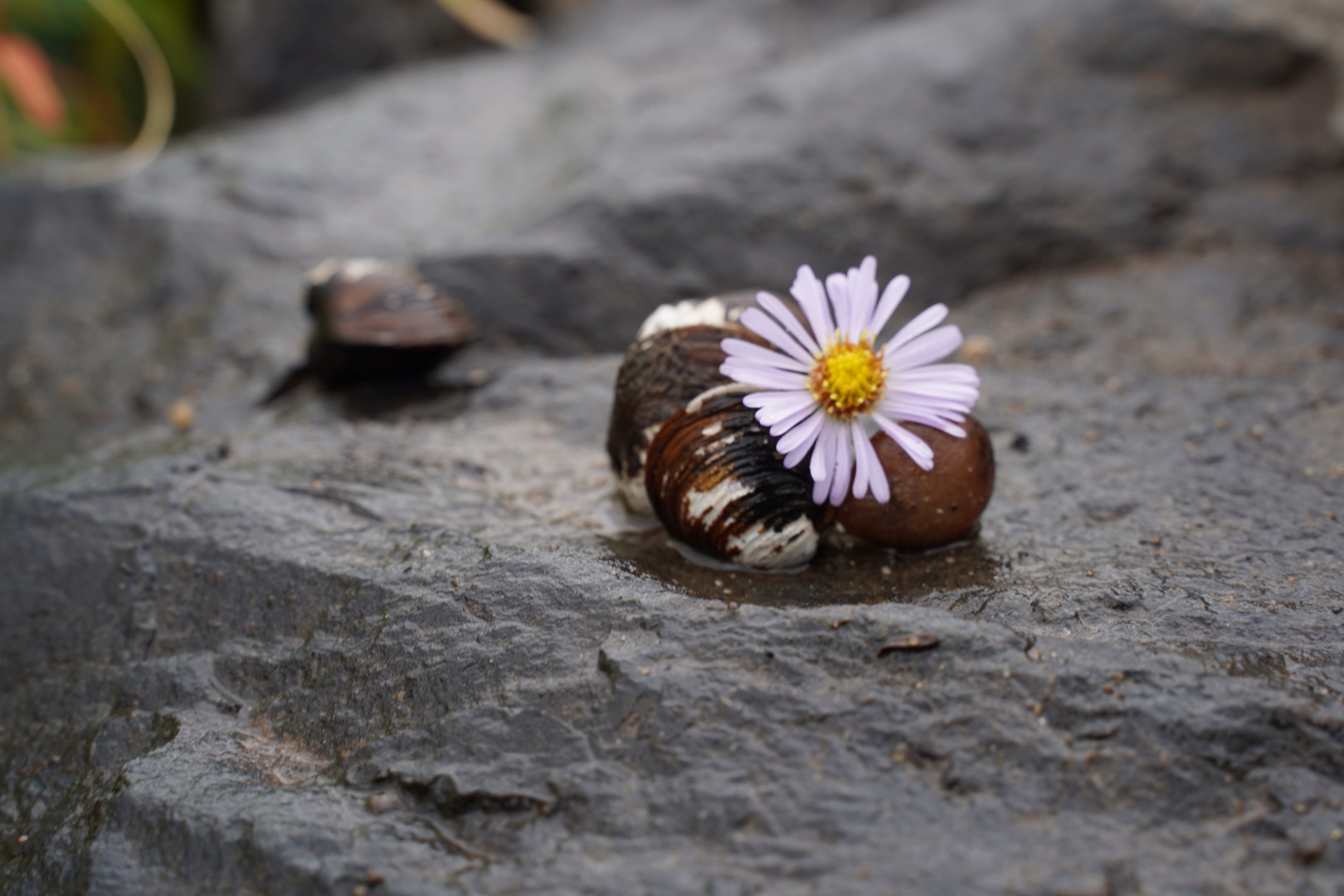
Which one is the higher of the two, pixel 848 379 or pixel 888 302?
pixel 888 302

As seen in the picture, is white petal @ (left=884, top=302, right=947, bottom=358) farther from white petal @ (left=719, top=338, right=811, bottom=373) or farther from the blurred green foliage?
the blurred green foliage

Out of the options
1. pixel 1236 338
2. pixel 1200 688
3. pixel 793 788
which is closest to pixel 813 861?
pixel 793 788

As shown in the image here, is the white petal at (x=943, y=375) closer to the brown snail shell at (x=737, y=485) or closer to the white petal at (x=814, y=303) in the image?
the white petal at (x=814, y=303)

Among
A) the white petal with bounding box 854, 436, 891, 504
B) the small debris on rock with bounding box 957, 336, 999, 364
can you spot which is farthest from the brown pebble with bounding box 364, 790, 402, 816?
the small debris on rock with bounding box 957, 336, 999, 364

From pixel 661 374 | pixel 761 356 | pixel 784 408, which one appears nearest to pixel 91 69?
pixel 661 374

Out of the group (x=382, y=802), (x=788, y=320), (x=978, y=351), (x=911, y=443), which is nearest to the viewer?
(x=382, y=802)

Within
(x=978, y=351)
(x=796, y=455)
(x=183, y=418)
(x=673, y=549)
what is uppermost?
(x=978, y=351)

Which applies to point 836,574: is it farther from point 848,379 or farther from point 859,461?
point 848,379
